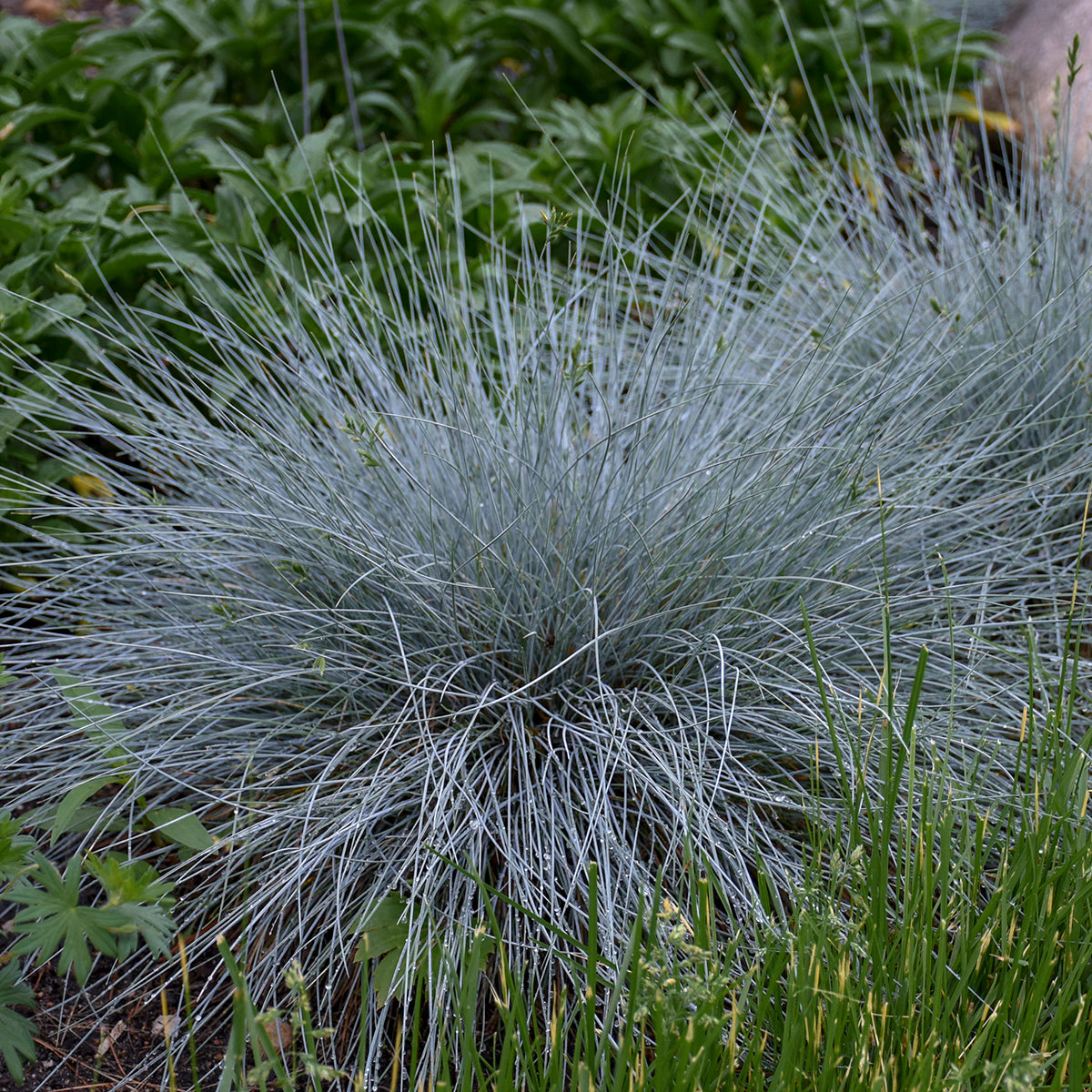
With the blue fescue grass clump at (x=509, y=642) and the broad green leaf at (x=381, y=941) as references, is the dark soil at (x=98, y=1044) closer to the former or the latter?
the blue fescue grass clump at (x=509, y=642)

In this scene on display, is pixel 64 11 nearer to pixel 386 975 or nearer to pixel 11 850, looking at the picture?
pixel 11 850

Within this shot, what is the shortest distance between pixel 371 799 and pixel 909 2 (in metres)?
3.55

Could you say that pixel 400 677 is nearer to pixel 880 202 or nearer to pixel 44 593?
pixel 44 593

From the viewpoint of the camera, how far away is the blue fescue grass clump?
5.26ft

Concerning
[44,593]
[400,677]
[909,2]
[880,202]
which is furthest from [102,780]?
[909,2]

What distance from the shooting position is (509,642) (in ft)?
5.91

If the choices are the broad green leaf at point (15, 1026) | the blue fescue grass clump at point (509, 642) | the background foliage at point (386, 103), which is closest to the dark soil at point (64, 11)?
the background foliage at point (386, 103)

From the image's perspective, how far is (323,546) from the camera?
1807 mm

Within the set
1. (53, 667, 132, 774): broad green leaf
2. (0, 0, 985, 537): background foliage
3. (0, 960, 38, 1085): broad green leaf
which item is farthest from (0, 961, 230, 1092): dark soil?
(0, 0, 985, 537): background foliage

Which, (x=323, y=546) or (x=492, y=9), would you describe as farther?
(x=492, y=9)

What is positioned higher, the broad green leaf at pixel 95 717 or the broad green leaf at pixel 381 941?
the broad green leaf at pixel 95 717

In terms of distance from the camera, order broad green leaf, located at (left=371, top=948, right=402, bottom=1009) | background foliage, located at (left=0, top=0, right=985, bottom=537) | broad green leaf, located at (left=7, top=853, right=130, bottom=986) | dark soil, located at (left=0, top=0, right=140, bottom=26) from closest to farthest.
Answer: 1. broad green leaf, located at (left=7, top=853, right=130, bottom=986)
2. broad green leaf, located at (left=371, top=948, right=402, bottom=1009)
3. background foliage, located at (left=0, top=0, right=985, bottom=537)
4. dark soil, located at (left=0, top=0, right=140, bottom=26)

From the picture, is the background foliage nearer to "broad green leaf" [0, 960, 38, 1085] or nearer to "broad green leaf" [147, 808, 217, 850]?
"broad green leaf" [147, 808, 217, 850]

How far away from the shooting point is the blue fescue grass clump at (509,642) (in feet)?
5.26
